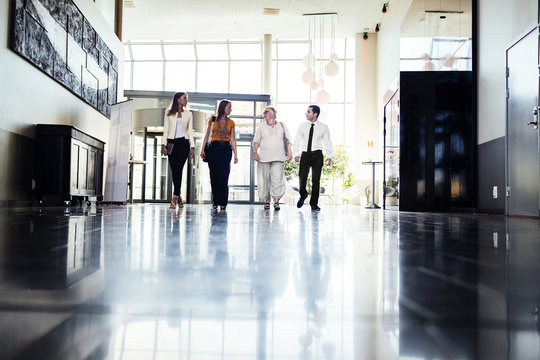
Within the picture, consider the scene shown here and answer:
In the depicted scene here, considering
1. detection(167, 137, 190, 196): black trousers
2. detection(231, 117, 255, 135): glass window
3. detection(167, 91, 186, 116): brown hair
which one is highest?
detection(231, 117, 255, 135): glass window

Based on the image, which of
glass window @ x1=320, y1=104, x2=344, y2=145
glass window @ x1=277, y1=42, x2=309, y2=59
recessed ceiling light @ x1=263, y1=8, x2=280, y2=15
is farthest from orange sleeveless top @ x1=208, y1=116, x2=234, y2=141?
glass window @ x1=277, y1=42, x2=309, y2=59

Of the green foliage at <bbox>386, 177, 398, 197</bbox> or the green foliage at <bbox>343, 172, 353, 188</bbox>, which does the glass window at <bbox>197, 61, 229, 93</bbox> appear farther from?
the green foliage at <bbox>386, 177, 398, 197</bbox>

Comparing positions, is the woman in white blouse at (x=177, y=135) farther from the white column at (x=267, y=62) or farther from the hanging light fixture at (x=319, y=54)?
the white column at (x=267, y=62)

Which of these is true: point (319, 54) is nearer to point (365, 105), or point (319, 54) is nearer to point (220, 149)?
point (365, 105)

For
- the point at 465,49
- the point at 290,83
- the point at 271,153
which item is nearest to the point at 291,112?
the point at 290,83

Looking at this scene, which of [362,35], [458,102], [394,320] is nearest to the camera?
[394,320]

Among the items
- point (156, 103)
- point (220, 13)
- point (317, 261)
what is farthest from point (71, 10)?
point (317, 261)

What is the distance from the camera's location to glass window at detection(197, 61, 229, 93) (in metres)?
17.6

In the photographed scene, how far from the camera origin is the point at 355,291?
2.53 ft

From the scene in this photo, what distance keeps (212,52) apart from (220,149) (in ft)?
41.2

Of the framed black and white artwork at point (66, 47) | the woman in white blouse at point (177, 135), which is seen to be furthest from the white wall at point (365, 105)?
the woman in white blouse at point (177, 135)

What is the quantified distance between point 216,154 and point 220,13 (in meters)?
8.79

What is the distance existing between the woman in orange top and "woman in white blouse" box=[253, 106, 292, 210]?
2.09ft

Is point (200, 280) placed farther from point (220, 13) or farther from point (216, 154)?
point (220, 13)
